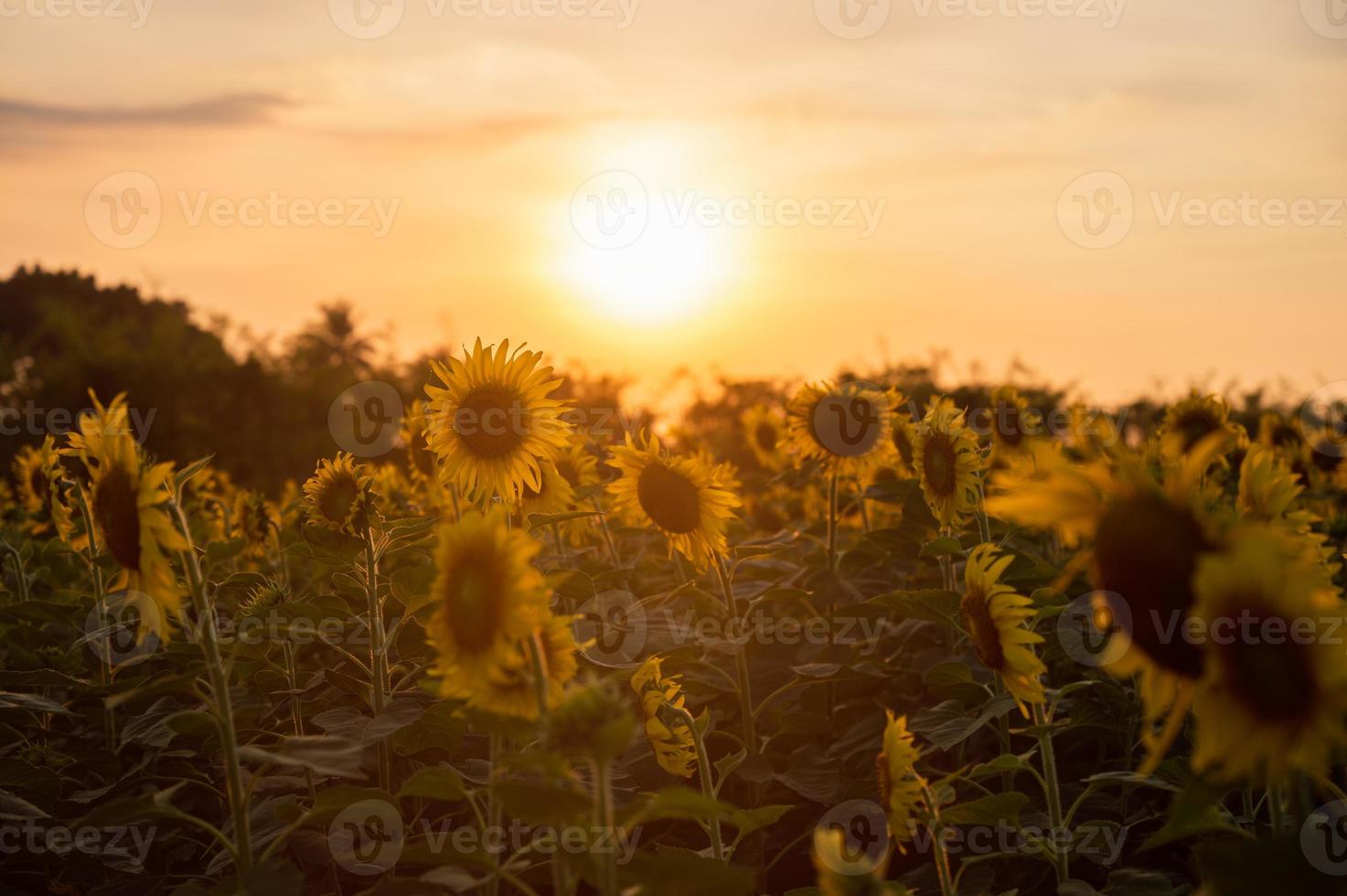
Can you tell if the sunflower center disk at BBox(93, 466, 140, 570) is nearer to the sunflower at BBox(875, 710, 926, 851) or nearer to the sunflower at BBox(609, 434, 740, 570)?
the sunflower at BBox(875, 710, 926, 851)

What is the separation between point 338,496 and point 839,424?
8.05ft

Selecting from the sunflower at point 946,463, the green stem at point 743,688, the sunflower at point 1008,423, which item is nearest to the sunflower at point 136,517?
the green stem at point 743,688

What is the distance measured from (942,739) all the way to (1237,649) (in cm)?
141

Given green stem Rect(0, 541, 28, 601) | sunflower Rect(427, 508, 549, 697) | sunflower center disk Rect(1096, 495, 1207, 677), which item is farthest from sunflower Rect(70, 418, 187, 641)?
green stem Rect(0, 541, 28, 601)

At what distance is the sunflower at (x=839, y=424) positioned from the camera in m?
4.70

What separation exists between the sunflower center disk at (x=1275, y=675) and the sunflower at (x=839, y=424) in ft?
10.6

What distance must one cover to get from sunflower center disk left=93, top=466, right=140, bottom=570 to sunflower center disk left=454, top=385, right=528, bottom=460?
3.59 ft

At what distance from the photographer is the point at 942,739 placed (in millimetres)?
2719

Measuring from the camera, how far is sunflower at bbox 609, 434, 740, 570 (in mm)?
3709

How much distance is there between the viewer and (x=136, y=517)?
2.02 meters

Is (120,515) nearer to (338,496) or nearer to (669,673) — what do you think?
(338,496)

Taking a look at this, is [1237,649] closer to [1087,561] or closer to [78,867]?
[1087,561]

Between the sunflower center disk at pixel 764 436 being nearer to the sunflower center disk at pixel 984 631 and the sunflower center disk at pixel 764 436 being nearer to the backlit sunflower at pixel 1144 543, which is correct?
the sunflower center disk at pixel 984 631

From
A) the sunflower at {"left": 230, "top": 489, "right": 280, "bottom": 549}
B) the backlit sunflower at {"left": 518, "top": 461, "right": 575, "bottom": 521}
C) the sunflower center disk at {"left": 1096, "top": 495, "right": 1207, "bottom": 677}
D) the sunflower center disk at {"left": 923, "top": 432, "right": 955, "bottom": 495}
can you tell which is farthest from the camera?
the sunflower at {"left": 230, "top": 489, "right": 280, "bottom": 549}
